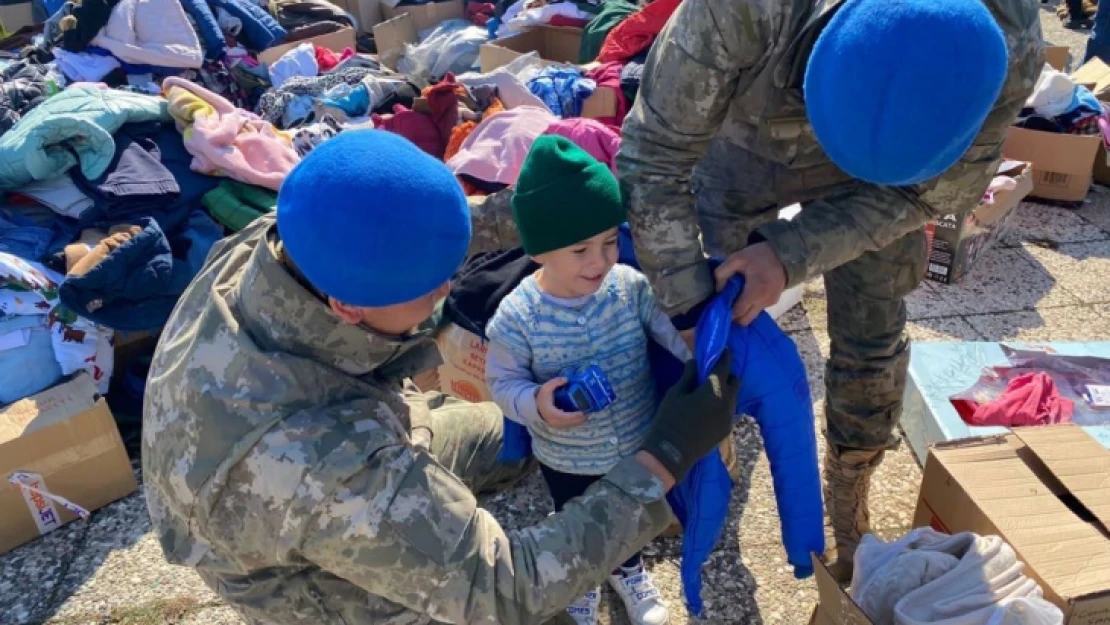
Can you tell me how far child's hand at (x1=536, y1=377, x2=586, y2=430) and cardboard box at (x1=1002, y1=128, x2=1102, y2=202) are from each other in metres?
4.01

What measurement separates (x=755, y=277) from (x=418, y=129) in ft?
9.81

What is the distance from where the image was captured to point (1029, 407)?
2.91m

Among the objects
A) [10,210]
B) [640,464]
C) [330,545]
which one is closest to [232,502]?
[330,545]

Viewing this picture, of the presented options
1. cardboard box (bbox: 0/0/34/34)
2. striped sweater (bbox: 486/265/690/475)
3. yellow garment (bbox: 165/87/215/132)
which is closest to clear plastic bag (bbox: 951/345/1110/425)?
striped sweater (bbox: 486/265/690/475)

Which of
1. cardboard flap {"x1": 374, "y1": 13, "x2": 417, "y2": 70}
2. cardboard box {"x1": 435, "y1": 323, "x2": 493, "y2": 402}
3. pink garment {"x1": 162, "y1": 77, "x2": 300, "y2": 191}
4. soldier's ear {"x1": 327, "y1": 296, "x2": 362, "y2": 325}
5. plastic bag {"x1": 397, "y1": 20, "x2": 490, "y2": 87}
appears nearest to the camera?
soldier's ear {"x1": 327, "y1": 296, "x2": 362, "y2": 325}

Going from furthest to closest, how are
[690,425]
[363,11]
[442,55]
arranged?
[363,11]
[442,55]
[690,425]

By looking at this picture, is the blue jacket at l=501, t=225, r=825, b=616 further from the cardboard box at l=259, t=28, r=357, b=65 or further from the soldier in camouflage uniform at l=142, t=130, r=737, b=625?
the cardboard box at l=259, t=28, r=357, b=65

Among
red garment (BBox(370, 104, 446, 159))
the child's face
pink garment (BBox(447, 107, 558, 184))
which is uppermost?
the child's face

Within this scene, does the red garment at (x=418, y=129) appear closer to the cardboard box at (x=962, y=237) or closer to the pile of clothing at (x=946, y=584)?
the cardboard box at (x=962, y=237)

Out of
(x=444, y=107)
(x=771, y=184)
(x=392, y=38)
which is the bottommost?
(x=392, y=38)

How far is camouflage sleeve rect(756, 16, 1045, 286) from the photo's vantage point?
1.88m

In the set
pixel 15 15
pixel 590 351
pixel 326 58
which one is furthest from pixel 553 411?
pixel 15 15

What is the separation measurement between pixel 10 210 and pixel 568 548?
10.8 feet

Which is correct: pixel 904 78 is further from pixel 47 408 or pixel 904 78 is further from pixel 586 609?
pixel 47 408
